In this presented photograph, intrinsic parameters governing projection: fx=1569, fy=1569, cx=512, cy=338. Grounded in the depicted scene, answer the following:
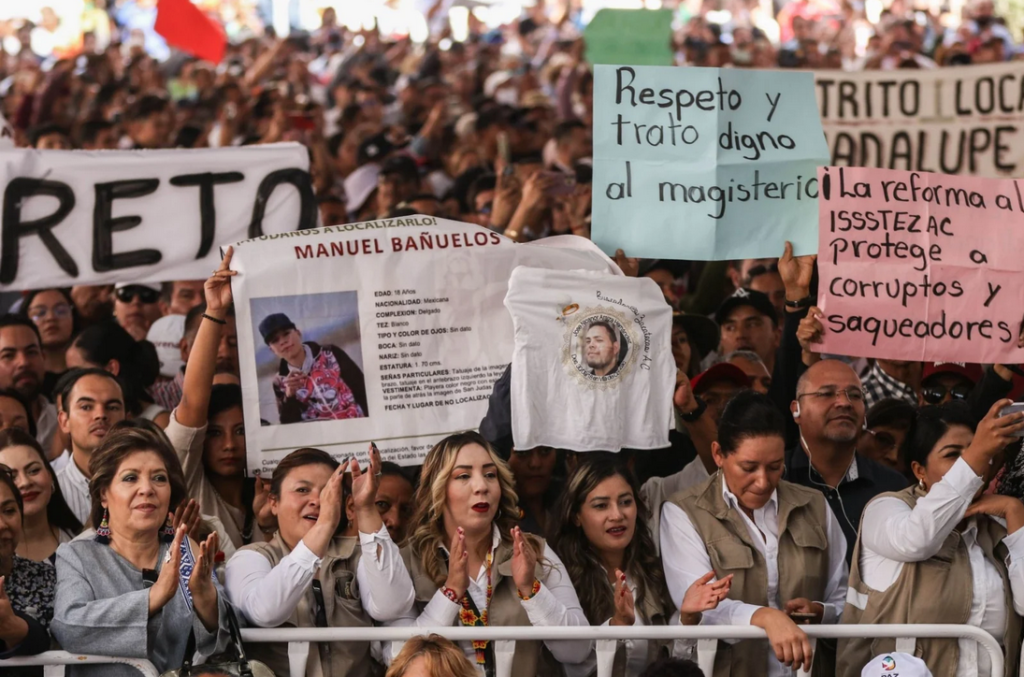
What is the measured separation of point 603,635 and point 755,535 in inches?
32.1

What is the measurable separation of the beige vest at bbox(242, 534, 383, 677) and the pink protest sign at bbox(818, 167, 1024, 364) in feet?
6.80

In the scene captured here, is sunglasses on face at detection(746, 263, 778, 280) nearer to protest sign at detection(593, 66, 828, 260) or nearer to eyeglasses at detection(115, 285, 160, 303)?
protest sign at detection(593, 66, 828, 260)

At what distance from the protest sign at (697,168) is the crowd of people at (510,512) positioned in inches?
8.1

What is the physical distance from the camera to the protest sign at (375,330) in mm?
5922

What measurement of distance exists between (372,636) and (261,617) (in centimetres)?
36

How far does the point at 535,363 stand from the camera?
5809 mm

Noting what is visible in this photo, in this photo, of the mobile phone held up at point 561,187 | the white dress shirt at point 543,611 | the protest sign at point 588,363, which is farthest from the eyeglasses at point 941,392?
the mobile phone held up at point 561,187

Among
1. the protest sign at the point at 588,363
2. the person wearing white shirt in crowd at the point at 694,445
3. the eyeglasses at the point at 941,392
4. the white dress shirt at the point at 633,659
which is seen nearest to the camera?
the white dress shirt at the point at 633,659

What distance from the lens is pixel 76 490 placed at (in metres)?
5.92

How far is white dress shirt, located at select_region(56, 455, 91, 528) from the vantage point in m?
5.91

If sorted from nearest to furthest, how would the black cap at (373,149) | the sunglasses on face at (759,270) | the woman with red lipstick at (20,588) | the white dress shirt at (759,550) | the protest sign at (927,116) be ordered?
the woman with red lipstick at (20,588)
the white dress shirt at (759,550)
the protest sign at (927,116)
the sunglasses on face at (759,270)
the black cap at (373,149)

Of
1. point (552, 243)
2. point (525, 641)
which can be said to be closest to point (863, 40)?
point (552, 243)

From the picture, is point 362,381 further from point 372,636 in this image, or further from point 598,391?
point 372,636

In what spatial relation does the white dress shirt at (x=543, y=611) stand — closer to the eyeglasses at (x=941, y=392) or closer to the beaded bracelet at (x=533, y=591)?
the beaded bracelet at (x=533, y=591)
